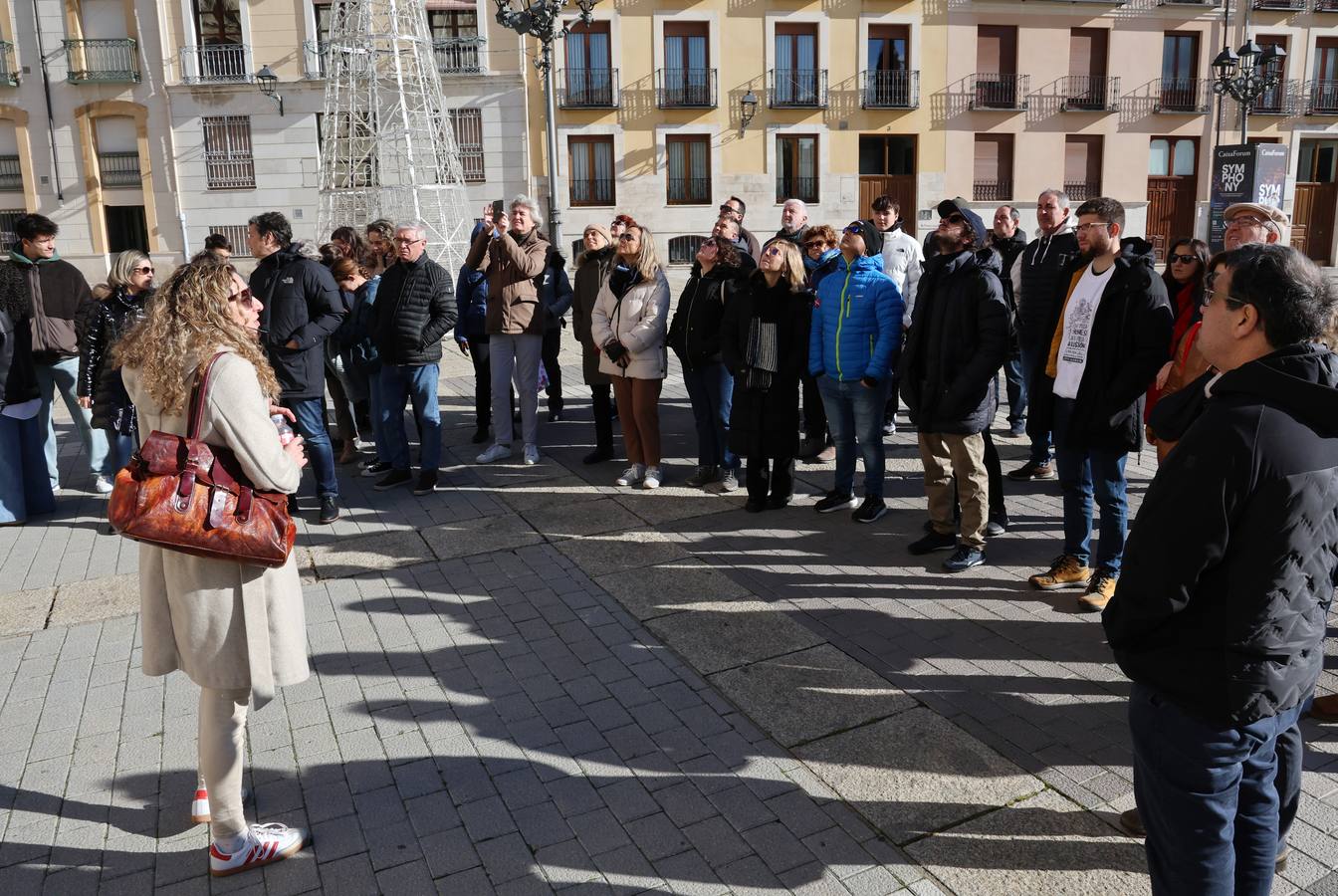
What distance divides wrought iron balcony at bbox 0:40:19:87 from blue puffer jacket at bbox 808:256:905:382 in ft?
95.1

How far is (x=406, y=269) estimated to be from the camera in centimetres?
739

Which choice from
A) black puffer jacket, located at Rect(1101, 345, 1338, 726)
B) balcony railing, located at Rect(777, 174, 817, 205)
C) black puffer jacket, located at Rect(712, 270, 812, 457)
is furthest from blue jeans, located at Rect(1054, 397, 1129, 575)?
balcony railing, located at Rect(777, 174, 817, 205)

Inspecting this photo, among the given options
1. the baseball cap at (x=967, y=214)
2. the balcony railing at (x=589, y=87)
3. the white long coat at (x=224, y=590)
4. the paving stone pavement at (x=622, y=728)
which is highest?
the balcony railing at (x=589, y=87)

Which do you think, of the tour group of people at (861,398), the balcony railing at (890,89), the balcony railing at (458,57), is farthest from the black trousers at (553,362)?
the balcony railing at (890,89)

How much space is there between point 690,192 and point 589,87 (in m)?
4.08

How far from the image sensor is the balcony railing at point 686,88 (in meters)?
28.5

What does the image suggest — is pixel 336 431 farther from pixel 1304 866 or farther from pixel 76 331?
pixel 1304 866

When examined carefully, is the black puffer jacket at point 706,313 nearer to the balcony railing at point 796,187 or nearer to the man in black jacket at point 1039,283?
the man in black jacket at point 1039,283

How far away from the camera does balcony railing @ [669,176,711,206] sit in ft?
96.0

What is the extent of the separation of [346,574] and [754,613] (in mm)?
2446

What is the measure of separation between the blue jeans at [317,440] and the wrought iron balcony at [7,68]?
26688 millimetres

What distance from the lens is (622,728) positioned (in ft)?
13.1

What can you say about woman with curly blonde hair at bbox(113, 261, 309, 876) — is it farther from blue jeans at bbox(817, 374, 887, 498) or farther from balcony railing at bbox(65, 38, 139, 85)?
balcony railing at bbox(65, 38, 139, 85)

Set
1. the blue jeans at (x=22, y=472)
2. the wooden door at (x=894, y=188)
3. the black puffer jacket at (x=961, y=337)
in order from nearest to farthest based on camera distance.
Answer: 1. the black puffer jacket at (x=961, y=337)
2. the blue jeans at (x=22, y=472)
3. the wooden door at (x=894, y=188)
